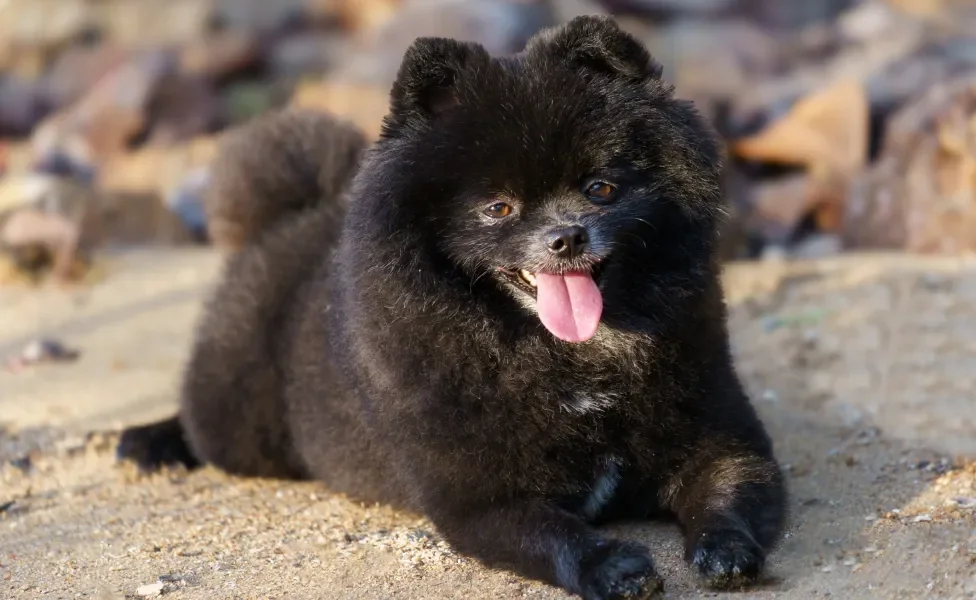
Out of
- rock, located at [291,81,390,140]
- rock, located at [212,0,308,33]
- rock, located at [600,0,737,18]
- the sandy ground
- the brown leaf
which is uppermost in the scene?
rock, located at [212,0,308,33]

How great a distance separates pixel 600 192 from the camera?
172 inches

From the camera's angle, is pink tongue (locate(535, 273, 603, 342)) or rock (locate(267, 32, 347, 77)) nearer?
pink tongue (locate(535, 273, 603, 342))

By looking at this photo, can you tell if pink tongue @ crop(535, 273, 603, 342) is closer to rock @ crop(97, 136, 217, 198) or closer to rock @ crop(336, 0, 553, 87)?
rock @ crop(336, 0, 553, 87)

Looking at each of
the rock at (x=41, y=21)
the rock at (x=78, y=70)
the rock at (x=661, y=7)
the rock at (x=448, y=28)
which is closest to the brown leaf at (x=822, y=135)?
the rock at (x=448, y=28)

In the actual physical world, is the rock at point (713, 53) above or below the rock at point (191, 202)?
above

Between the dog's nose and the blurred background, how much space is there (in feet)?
17.4

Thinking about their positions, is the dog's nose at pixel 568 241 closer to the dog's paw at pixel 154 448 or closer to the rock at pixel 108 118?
the dog's paw at pixel 154 448

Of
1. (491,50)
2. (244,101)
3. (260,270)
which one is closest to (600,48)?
(260,270)

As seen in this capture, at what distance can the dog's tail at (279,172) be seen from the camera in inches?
248

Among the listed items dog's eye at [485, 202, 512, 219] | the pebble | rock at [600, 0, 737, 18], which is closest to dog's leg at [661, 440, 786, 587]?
dog's eye at [485, 202, 512, 219]

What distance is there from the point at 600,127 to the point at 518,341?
813 millimetres

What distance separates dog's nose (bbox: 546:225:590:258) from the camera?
4188mm

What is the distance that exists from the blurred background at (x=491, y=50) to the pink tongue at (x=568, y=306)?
17.0 feet

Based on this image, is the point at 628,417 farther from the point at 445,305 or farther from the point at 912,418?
the point at 912,418
